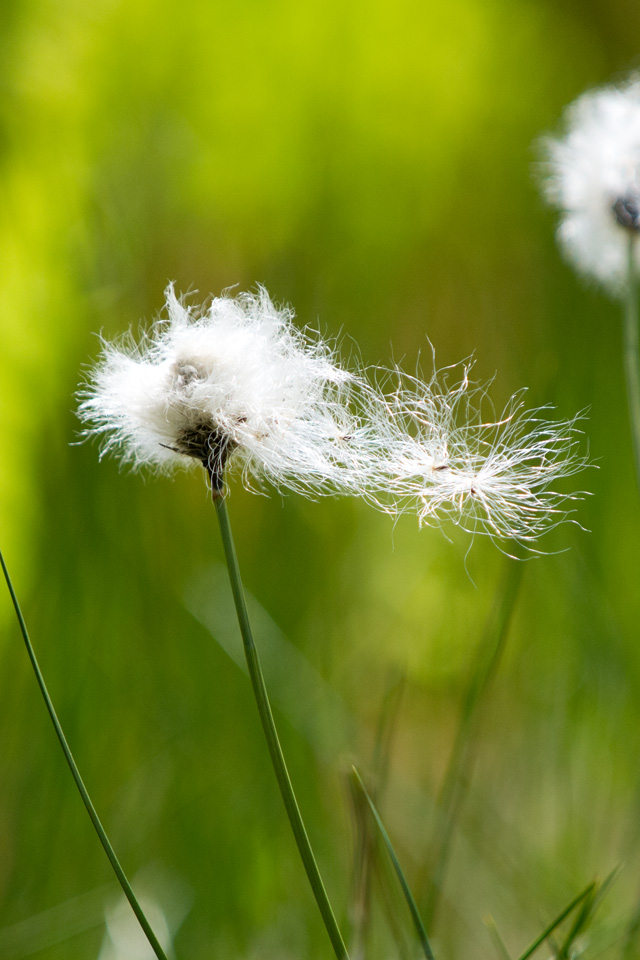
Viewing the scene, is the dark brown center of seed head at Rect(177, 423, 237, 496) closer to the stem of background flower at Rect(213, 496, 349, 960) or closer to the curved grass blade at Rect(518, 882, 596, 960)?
the stem of background flower at Rect(213, 496, 349, 960)

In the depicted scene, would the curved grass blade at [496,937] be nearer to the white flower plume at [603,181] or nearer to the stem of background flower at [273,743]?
the stem of background flower at [273,743]

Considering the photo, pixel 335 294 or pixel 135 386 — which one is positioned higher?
pixel 335 294

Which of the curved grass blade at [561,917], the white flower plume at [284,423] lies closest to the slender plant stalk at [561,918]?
the curved grass blade at [561,917]

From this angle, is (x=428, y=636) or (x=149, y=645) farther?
(x=428, y=636)

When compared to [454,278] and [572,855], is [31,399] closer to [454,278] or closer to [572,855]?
[572,855]

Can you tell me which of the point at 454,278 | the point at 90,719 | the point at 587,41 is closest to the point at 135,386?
the point at 90,719
